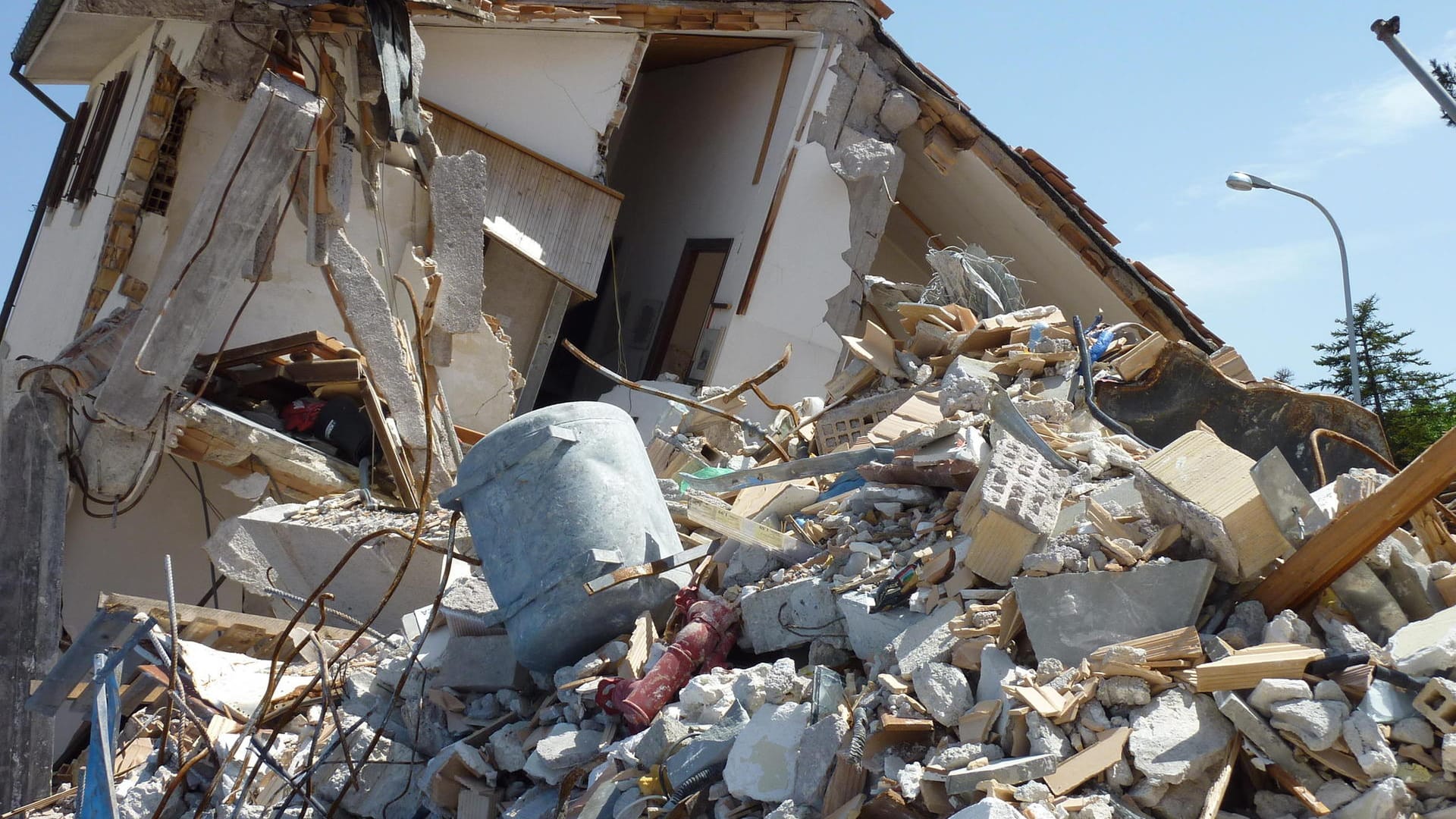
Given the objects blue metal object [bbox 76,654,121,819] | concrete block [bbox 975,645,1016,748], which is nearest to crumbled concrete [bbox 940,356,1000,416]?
concrete block [bbox 975,645,1016,748]

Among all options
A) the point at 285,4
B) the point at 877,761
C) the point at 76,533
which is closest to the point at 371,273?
the point at 285,4

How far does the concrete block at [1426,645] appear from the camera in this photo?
355cm

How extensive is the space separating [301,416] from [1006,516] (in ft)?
19.6

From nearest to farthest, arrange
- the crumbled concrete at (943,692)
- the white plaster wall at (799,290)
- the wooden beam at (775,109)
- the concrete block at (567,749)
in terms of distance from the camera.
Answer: the crumbled concrete at (943,692)
the concrete block at (567,749)
the white plaster wall at (799,290)
the wooden beam at (775,109)

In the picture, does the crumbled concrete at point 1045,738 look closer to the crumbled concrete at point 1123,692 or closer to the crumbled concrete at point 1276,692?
the crumbled concrete at point 1123,692

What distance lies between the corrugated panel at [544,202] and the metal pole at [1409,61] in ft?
22.2

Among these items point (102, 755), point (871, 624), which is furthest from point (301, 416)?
point (871, 624)

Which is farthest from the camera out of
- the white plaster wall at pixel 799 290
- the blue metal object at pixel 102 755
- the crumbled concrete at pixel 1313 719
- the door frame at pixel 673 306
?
the door frame at pixel 673 306

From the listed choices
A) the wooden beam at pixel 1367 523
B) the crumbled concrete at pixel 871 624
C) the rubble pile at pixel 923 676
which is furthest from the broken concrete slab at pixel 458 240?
the wooden beam at pixel 1367 523

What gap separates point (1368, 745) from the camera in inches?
135

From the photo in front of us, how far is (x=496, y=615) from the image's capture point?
18.0ft

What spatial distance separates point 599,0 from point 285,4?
3594 mm

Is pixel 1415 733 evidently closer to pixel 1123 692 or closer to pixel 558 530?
pixel 1123 692

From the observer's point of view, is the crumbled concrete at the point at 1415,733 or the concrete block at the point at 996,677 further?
the concrete block at the point at 996,677
